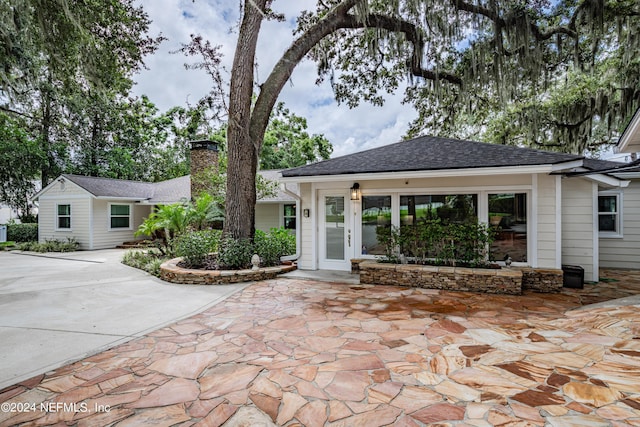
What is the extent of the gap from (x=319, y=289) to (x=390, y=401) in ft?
12.1

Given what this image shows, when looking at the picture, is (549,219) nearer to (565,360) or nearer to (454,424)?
(565,360)

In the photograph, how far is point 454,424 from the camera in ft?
7.11

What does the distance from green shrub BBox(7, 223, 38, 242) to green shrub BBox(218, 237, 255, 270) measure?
1437 centimetres

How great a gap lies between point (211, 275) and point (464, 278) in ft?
16.8

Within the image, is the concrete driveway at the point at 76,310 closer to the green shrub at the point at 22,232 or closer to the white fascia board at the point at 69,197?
the white fascia board at the point at 69,197

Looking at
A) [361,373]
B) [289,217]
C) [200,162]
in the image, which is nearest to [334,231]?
[361,373]

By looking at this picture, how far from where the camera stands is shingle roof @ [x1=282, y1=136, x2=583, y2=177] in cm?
597

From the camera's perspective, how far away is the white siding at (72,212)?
1325 centimetres

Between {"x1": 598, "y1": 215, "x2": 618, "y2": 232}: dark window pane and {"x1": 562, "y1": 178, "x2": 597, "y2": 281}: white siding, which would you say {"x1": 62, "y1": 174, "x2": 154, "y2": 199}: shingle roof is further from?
{"x1": 598, "y1": 215, "x2": 618, "y2": 232}: dark window pane

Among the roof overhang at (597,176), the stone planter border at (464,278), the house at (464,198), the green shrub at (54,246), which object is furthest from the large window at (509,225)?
the green shrub at (54,246)

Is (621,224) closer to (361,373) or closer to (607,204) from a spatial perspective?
(607,204)

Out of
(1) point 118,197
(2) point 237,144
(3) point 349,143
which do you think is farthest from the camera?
(3) point 349,143

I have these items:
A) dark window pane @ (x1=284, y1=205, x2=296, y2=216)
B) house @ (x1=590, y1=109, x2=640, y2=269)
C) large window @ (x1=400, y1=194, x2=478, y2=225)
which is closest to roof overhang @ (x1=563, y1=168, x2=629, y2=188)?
house @ (x1=590, y1=109, x2=640, y2=269)

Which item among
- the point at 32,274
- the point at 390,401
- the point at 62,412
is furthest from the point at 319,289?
the point at 32,274
